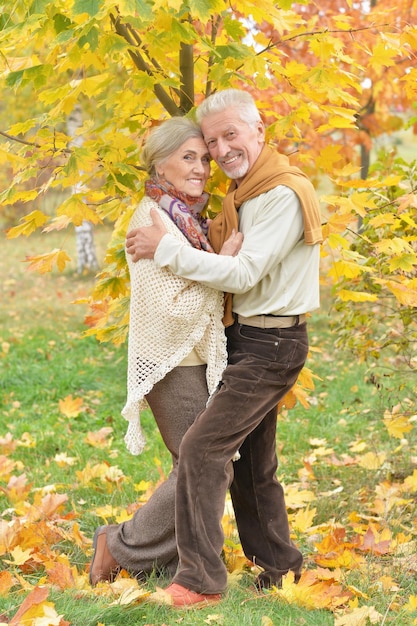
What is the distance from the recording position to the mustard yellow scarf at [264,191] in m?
3.00

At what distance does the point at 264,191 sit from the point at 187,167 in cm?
33

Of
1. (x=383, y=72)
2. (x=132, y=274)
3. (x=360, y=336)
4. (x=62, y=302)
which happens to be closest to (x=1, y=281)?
(x=62, y=302)

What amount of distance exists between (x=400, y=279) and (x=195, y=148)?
4.06ft

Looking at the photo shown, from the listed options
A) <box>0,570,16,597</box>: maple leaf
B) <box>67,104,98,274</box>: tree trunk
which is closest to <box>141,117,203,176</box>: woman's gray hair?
<box>0,570,16,597</box>: maple leaf

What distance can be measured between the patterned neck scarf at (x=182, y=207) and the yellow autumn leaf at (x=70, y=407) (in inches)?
131

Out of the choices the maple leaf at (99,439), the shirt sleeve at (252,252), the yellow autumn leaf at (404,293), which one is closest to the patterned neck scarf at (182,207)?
the shirt sleeve at (252,252)

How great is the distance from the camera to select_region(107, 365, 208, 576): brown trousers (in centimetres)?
319

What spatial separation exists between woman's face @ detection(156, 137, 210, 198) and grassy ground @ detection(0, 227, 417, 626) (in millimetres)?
1160

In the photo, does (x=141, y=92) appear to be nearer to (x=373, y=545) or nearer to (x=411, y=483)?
(x=373, y=545)

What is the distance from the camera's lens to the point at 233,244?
3057mm

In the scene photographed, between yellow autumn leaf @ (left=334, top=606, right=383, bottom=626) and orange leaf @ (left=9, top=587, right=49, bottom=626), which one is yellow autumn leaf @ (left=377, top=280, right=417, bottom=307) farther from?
orange leaf @ (left=9, top=587, right=49, bottom=626)

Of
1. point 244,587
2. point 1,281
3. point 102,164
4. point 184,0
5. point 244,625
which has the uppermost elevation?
point 184,0

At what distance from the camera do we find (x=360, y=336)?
4.64 metres

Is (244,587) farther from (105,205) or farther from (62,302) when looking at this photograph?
(62,302)
